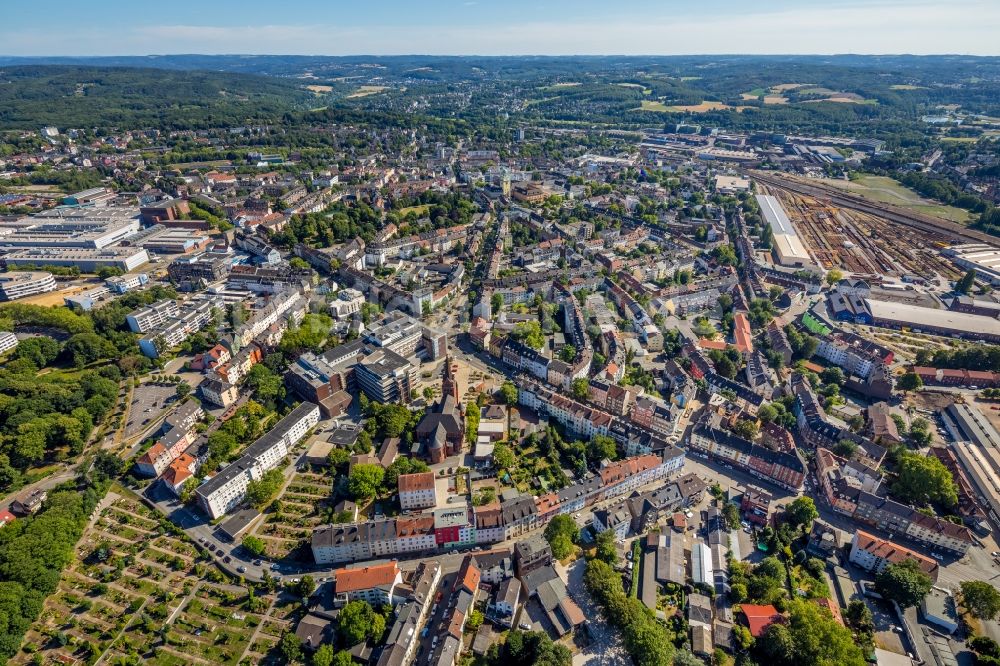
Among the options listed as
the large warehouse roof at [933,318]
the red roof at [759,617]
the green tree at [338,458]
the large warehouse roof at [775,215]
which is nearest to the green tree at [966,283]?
the large warehouse roof at [933,318]

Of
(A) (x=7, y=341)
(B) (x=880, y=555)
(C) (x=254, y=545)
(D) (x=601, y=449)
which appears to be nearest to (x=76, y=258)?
(A) (x=7, y=341)

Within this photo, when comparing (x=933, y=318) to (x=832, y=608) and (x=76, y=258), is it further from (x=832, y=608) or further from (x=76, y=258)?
(x=76, y=258)

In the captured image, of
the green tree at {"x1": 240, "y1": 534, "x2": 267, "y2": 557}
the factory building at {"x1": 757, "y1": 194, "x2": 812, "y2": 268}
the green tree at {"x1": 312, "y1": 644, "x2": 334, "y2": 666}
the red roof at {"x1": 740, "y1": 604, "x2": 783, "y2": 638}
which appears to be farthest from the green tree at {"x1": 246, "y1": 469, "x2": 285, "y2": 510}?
the factory building at {"x1": 757, "y1": 194, "x2": 812, "y2": 268}

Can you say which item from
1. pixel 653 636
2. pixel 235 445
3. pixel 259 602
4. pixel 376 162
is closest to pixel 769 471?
pixel 653 636

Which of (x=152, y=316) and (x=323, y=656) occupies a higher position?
(x=152, y=316)

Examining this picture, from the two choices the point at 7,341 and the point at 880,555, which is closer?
the point at 880,555

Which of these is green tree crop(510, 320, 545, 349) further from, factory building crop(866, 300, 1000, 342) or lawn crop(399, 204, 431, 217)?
lawn crop(399, 204, 431, 217)

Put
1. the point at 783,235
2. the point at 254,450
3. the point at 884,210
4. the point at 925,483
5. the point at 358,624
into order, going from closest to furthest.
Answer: the point at 358,624 → the point at 925,483 → the point at 254,450 → the point at 783,235 → the point at 884,210
